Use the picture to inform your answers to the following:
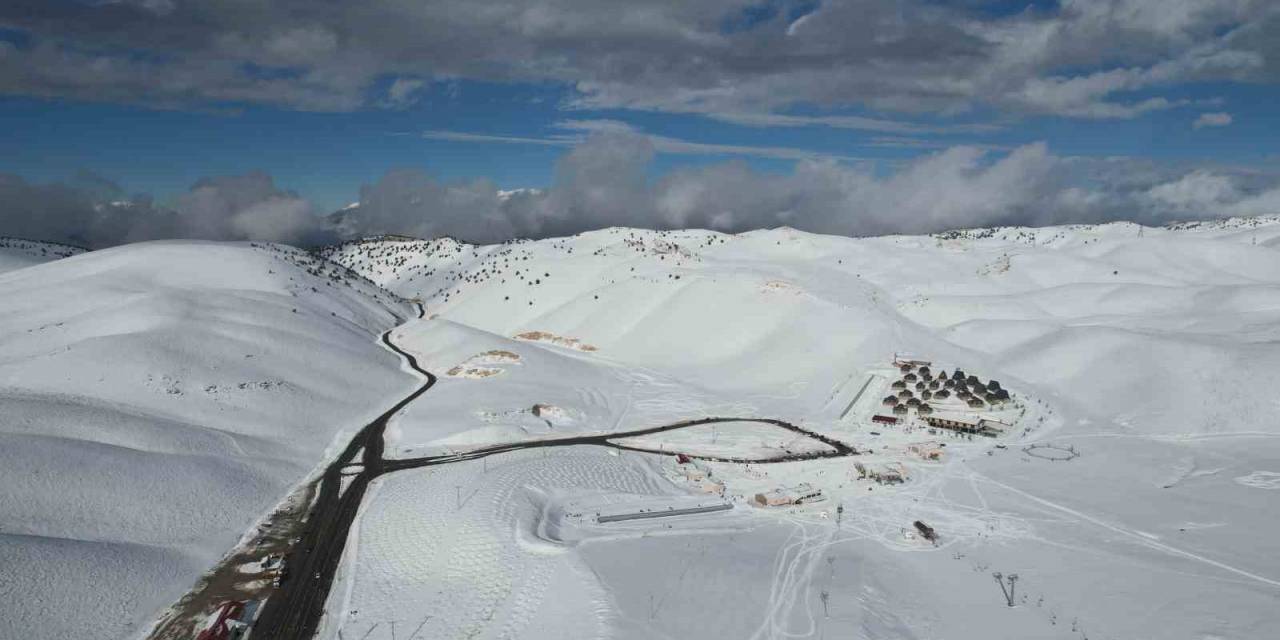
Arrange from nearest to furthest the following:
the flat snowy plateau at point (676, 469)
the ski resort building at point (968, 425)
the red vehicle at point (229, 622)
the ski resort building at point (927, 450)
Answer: the red vehicle at point (229, 622)
the flat snowy plateau at point (676, 469)
the ski resort building at point (927, 450)
the ski resort building at point (968, 425)

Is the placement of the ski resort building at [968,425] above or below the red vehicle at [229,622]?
above

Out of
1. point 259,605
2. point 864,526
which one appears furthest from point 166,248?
point 864,526

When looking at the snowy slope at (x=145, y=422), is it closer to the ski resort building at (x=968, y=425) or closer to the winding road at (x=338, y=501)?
the winding road at (x=338, y=501)

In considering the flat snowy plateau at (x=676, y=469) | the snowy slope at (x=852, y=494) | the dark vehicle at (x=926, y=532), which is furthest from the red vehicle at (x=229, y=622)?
the dark vehicle at (x=926, y=532)

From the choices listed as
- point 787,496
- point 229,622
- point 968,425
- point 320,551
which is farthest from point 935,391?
point 229,622

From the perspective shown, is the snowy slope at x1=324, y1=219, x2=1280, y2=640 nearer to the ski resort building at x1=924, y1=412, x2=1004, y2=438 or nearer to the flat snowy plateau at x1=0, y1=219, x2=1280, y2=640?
the flat snowy plateau at x1=0, y1=219, x2=1280, y2=640

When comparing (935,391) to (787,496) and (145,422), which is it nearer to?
(787,496)
